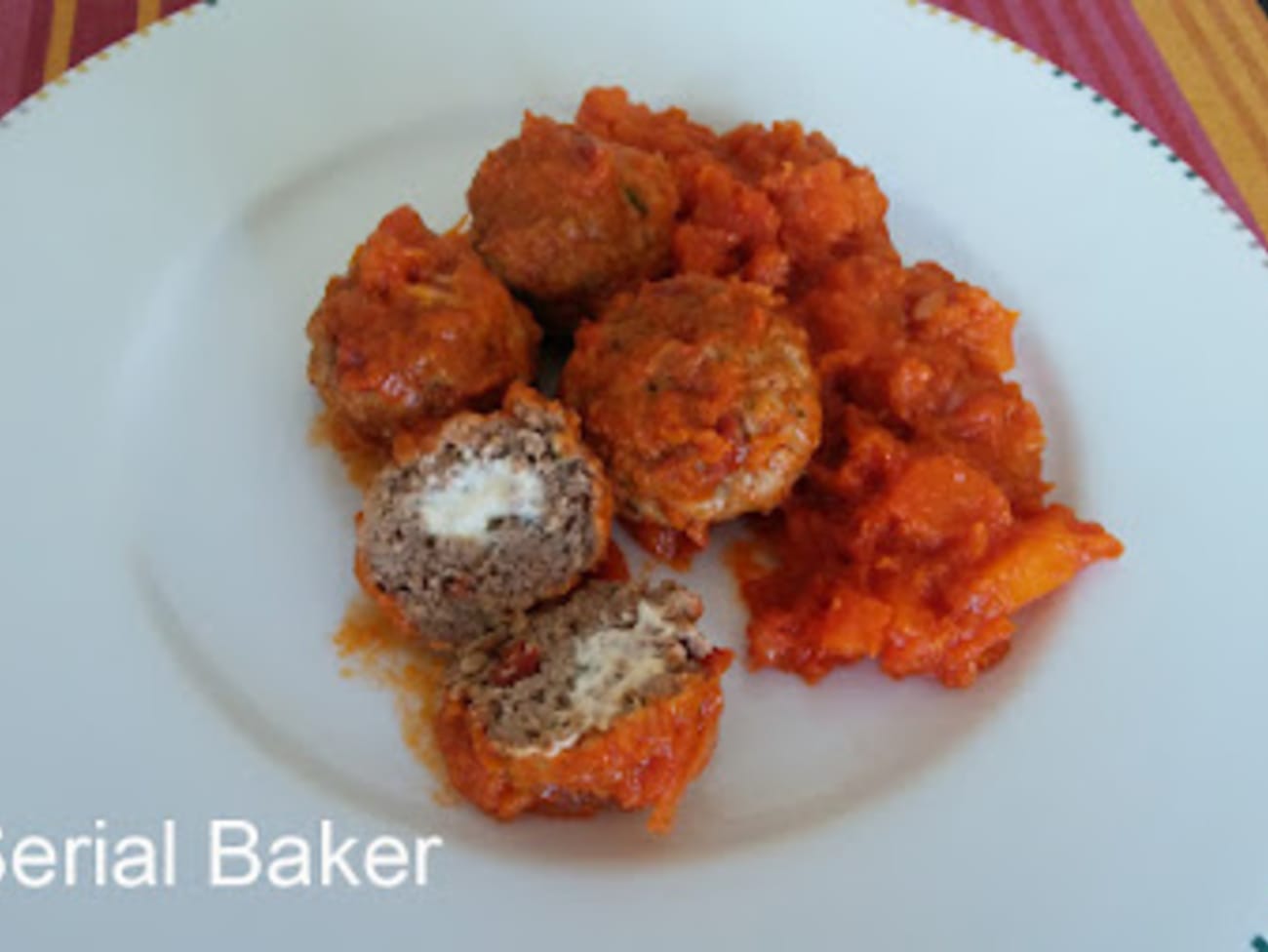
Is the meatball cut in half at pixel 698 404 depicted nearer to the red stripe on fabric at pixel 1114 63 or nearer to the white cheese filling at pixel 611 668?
the white cheese filling at pixel 611 668

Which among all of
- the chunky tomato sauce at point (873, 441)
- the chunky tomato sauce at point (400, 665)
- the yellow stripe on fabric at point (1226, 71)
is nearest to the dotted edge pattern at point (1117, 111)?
the yellow stripe on fabric at point (1226, 71)

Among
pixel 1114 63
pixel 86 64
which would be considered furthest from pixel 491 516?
pixel 1114 63

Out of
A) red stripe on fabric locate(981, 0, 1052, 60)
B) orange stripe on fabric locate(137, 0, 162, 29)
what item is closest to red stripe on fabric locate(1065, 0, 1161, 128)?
red stripe on fabric locate(981, 0, 1052, 60)

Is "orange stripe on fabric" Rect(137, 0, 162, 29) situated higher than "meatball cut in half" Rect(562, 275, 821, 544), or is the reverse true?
"orange stripe on fabric" Rect(137, 0, 162, 29)

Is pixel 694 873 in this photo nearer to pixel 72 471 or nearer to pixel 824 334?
pixel 824 334

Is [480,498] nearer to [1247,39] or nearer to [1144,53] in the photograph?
[1144,53]

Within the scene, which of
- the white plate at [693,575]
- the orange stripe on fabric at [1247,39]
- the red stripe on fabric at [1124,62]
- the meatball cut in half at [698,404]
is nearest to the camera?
the white plate at [693,575]

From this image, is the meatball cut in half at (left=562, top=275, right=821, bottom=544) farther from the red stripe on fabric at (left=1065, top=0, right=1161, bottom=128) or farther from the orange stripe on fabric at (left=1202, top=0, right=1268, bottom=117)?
the orange stripe on fabric at (left=1202, top=0, right=1268, bottom=117)
